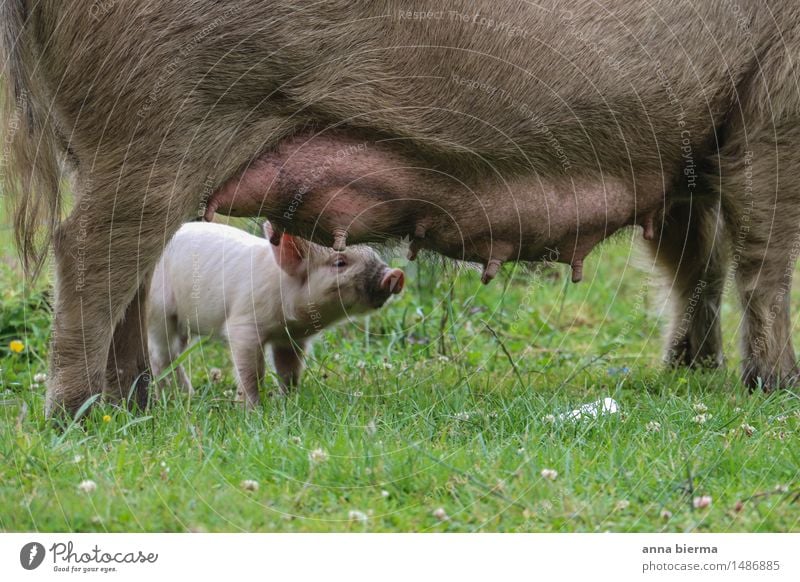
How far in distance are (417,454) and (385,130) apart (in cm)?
113

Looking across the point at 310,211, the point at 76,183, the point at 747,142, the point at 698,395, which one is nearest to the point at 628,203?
the point at 747,142

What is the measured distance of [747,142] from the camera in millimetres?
4012

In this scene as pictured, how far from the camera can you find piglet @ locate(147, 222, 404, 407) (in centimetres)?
435

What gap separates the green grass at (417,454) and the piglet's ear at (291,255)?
46 centimetres

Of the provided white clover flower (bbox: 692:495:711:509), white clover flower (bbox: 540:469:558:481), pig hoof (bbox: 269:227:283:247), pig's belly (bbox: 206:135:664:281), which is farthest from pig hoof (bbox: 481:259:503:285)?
white clover flower (bbox: 692:495:711:509)

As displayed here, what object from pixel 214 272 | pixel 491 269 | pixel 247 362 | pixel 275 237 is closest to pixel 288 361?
pixel 247 362

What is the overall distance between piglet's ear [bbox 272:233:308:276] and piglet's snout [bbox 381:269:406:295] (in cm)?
35

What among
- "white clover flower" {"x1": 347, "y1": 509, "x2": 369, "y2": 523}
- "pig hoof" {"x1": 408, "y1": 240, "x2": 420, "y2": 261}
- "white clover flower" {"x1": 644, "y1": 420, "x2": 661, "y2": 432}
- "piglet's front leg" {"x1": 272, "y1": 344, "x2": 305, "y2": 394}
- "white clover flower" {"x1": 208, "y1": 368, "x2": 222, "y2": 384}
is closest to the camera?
"white clover flower" {"x1": 347, "y1": 509, "x2": 369, "y2": 523}

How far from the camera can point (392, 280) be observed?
4258 millimetres

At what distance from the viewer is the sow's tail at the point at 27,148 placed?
358 cm

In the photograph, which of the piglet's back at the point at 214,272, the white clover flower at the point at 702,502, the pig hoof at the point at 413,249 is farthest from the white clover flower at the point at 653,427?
the piglet's back at the point at 214,272

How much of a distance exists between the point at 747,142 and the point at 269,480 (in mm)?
2114

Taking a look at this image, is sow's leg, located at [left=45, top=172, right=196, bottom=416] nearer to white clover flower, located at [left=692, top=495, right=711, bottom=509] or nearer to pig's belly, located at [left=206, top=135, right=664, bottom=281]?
pig's belly, located at [left=206, top=135, right=664, bottom=281]

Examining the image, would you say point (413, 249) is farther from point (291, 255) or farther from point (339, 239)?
point (291, 255)
